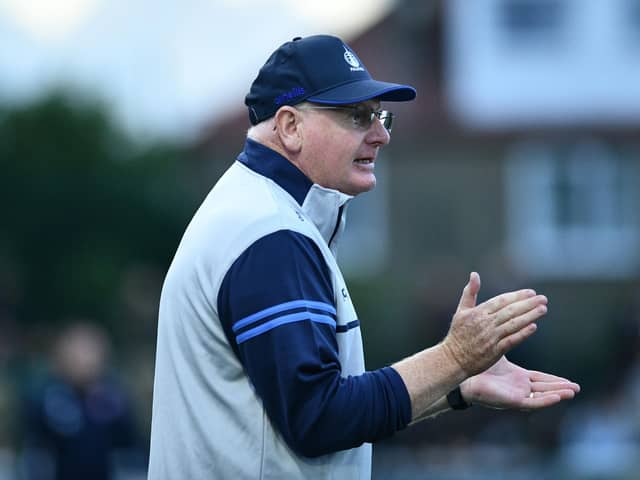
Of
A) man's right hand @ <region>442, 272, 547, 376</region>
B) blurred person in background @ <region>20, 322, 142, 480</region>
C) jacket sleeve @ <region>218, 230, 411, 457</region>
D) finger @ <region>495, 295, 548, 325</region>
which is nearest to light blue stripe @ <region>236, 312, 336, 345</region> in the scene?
jacket sleeve @ <region>218, 230, 411, 457</region>

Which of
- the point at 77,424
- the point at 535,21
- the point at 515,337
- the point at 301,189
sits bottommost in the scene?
the point at 77,424

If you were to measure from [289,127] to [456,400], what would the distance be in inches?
39.2

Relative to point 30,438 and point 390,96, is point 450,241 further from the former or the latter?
point 390,96

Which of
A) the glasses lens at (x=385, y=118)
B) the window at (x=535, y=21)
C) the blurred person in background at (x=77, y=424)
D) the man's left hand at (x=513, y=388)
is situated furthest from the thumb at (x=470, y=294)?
the window at (x=535, y=21)

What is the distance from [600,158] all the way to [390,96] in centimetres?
2657

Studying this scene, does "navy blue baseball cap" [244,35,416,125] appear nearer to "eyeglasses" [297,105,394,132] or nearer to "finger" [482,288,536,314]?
"eyeglasses" [297,105,394,132]

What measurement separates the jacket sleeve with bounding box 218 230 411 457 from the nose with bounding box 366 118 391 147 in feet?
1.62

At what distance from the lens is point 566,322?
29.0 m

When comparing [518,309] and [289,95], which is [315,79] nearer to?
[289,95]

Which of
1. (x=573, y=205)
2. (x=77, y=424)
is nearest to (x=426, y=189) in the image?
(x=573, y=205)

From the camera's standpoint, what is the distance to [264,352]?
3807 mm

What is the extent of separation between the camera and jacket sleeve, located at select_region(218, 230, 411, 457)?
378cm

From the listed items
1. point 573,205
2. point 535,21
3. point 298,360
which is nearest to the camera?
point 298,360

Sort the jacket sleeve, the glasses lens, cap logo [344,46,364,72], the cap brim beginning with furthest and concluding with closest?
the glasses lens
cap logo [344,46,364,72]
the cap brim
the jacket sleeve
